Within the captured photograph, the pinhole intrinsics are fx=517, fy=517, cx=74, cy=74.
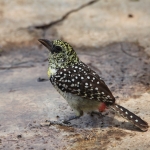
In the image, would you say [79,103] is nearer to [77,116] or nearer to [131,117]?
[77,116]

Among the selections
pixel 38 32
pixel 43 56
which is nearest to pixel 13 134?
pixel 43 56

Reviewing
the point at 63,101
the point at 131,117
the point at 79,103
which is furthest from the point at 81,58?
the point at 131,117

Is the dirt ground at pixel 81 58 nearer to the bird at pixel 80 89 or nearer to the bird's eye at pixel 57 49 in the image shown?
the bird at pixel 80 89

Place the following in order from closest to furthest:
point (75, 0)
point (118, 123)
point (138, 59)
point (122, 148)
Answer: point (122, 148) → point (118, 123) → point (138, 59) → point (75, 0)

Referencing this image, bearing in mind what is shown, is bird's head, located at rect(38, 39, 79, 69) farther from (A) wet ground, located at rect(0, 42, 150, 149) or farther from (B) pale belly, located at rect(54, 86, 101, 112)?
(A) wet ground, located at rect(0, 42, 150, 149)

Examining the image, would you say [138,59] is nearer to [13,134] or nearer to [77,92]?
[77,92]

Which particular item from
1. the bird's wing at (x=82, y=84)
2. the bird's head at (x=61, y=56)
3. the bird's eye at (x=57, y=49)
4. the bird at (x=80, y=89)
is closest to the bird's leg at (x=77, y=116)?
the bird at (x=80, y=89)
